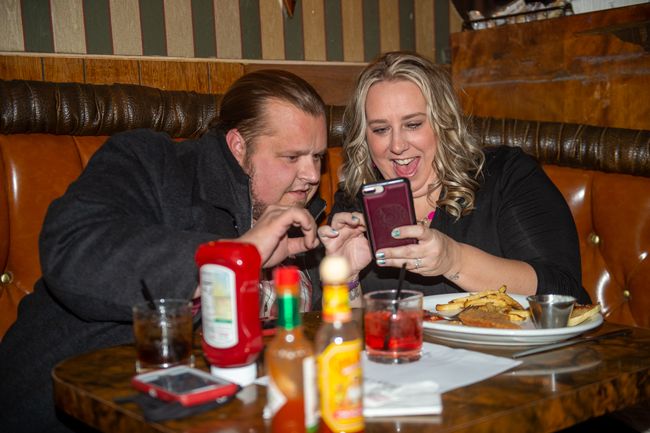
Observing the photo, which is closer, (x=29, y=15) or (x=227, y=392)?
(x=227, y=392)

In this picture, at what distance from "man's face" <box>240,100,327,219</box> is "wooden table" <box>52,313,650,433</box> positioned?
2.56 feet

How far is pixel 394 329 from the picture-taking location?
1.22 meters

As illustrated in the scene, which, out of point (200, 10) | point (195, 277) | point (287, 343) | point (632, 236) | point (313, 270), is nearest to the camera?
point (287, 343)

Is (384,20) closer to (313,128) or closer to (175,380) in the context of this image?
(313,128)

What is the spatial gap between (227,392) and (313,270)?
1108 millimetres

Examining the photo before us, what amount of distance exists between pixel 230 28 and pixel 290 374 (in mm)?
2323

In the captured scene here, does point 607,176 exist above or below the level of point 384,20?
below

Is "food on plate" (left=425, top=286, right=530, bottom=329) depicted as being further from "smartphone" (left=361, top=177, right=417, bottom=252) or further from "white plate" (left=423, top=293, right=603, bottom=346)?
"smartphone" (left=361, top=177, right=417, bottom=252)

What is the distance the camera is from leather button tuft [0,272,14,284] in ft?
6.90

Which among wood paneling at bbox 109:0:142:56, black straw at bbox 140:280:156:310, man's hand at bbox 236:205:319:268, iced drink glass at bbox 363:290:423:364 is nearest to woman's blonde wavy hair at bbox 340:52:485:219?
man's hand at bbox 236:205:319:268

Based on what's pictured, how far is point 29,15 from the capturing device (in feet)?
8.11

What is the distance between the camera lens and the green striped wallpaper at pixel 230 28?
8.29ft

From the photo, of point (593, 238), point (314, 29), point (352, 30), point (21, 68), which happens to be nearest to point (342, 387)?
point (593, 238)

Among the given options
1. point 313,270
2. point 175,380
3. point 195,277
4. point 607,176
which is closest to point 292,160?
point 313,270
